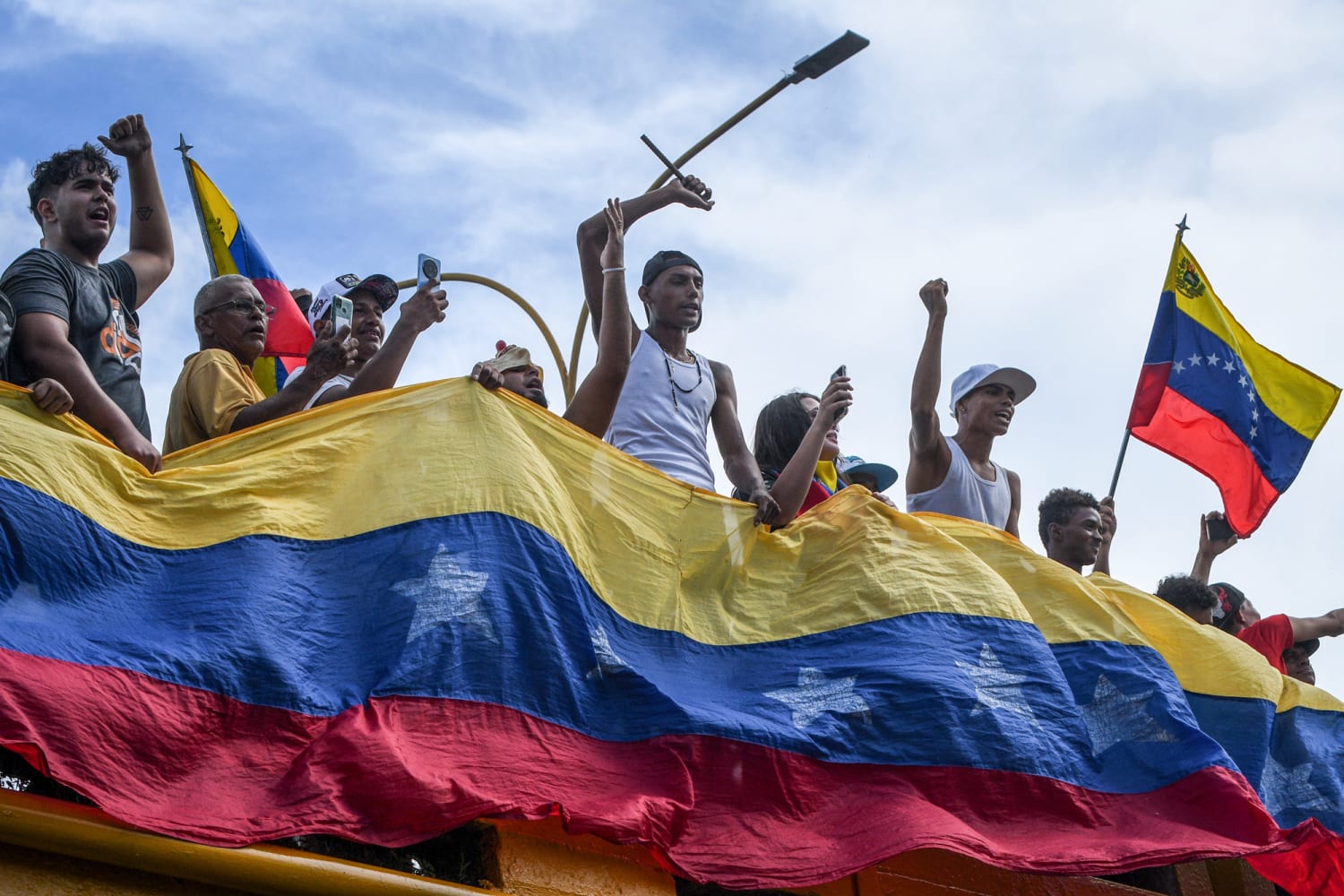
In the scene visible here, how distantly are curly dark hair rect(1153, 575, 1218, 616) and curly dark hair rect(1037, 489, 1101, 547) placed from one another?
59 cm

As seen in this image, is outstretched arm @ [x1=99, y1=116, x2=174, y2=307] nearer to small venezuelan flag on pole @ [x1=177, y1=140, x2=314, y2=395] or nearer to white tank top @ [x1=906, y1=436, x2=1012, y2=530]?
small venezuelan flag on pole @ [x1=177, y1=140, x2=314, y2=395]

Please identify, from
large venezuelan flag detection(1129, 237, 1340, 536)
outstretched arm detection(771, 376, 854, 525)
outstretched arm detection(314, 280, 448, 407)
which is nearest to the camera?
outstretched arm detection(314, 280, 448, 407)

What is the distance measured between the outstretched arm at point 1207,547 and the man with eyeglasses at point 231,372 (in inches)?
231

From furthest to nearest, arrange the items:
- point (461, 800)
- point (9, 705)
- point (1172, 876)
A: point (1172, 876) → point (461, 800) → point (9, 705)

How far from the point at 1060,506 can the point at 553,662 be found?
13.1 feet

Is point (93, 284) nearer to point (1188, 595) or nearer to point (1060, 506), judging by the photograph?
point (1060, 506)

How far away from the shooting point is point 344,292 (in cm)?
652

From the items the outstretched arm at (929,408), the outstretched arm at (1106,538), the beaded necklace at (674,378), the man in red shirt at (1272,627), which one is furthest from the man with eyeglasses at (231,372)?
the man in red shirt at (1272,627)

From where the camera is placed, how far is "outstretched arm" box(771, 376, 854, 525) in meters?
6.03

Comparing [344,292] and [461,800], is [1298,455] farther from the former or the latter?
[461,800]

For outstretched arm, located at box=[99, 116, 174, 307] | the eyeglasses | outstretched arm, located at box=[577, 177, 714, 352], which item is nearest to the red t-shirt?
outstretched arm, located at box=[577, 177, 714, 352]

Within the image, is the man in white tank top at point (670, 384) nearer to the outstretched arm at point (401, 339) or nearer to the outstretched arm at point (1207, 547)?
the outstretched arm at point (401, 339)

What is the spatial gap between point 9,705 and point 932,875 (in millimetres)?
3627

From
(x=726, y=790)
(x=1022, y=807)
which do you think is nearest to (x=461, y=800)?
(x=726, y=790)
